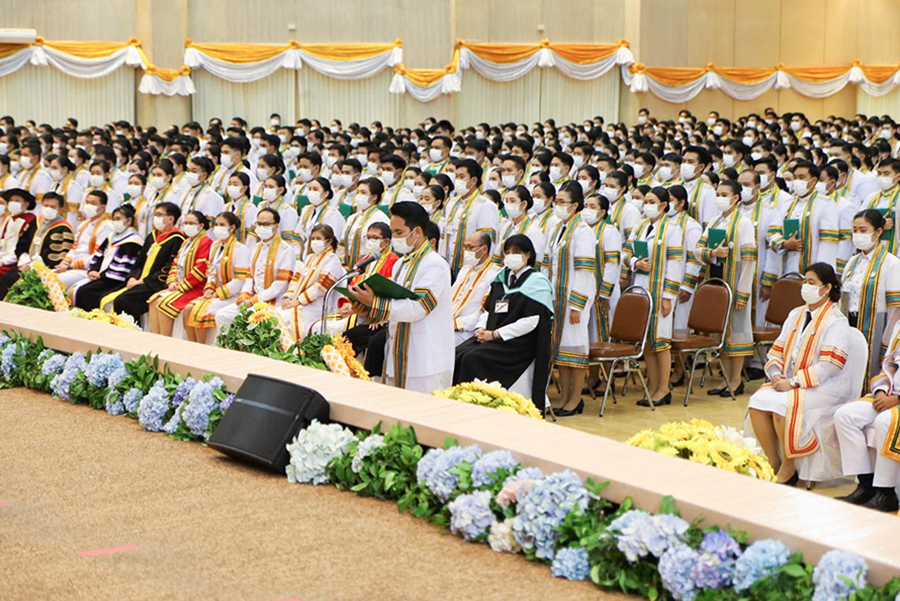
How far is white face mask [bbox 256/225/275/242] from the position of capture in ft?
32.4

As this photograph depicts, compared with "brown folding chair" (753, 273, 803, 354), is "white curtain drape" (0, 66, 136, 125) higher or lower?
higher

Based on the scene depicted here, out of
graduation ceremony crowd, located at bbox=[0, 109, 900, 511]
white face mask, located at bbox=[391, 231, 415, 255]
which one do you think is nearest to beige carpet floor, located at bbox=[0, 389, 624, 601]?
graduation ceremony crowd, located at bbox=[0, 109, 900, 511]

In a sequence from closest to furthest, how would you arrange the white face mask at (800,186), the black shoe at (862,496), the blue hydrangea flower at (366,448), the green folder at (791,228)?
the blue hydrangea flower at (366,448) < the black shoe at (862,496) < the green folder at (791,228) < the white face mask at (800,186)

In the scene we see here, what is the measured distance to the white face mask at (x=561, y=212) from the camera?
365 inches

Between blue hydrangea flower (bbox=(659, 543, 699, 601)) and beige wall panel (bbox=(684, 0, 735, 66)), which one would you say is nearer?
blue hydrangea flower (bbox=(659, 543, 699, 601))

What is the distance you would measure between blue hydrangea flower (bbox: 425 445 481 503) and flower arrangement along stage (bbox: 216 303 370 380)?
2.11 metres

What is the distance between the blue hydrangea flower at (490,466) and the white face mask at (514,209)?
18.3 ft

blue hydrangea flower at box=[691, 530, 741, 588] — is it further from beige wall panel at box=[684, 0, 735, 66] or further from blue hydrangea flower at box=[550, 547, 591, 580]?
beige wall panel at box=[684, 0, 735, 66]

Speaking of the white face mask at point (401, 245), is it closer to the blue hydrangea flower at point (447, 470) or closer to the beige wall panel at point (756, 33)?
the blue hydrangea flower at point (447, 470)

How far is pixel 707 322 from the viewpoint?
948 centimetres

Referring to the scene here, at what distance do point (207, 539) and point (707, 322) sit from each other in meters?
5.72

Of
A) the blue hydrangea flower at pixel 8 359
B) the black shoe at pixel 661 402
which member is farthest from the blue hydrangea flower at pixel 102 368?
the black shoe at pixel 661 402

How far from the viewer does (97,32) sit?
21.9 metres

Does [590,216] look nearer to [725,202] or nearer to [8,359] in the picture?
[725,202]
